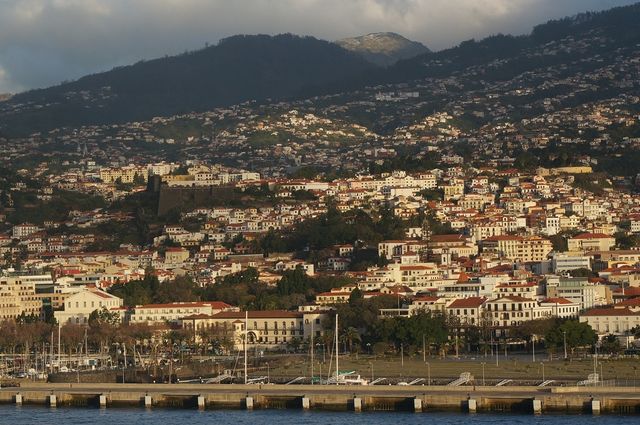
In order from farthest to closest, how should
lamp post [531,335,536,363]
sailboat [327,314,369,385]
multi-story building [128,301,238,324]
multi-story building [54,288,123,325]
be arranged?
multi-story building [54,288,123,325]
multi-story building [128,301,238,324]
lamp post [531,335,536,363]
sailboat [327,314,369,385]

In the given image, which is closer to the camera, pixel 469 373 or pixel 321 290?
pixel 469 373

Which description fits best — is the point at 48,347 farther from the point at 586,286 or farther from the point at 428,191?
the point at 428,191

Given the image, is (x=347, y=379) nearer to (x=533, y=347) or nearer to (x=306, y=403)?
(x=306, y=403)

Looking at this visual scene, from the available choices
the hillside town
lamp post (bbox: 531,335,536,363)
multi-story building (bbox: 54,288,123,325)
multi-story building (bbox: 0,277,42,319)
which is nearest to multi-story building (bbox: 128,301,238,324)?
the hillside town

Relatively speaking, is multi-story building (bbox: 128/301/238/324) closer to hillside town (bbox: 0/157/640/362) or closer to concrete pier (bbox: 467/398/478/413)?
hillside town (bbox: 0/157/640/362)

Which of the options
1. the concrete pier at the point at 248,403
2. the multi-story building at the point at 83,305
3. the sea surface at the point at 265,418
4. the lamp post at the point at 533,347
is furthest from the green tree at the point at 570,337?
the multi-story building at the point at 83,305

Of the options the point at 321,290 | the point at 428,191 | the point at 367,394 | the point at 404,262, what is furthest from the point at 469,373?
the point at 428,191

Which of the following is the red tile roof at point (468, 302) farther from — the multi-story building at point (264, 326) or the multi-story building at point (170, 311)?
the multi-story building at point (170, 311)
